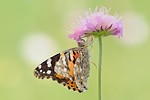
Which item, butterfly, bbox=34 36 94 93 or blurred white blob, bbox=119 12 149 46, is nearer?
butterfly, bbox=34 36 94 93

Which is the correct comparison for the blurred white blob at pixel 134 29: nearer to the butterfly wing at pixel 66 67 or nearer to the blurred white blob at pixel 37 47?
the blurred white blob at pixel 37 47

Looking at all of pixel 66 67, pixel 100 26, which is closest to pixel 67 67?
pixel 66 67

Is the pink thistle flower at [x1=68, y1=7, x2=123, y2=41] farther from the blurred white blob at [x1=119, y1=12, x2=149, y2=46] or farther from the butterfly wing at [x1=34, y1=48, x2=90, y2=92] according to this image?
the blurred white blob at [x1=119, y1=12, x2=149, y2=46]

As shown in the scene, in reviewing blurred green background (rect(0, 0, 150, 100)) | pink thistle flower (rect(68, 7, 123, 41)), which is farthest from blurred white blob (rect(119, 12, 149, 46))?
pink thistle flower (rect(68, 7, 123, 41))

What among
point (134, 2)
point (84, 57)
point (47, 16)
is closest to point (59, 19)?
point (47, 16)

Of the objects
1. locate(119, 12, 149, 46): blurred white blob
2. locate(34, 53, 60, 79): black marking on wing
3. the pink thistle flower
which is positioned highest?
locate(119, 12, 149, 46): blurred white blob

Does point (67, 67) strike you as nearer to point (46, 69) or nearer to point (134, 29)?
point (46, 69)

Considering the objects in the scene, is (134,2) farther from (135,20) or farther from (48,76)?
(48,76)
